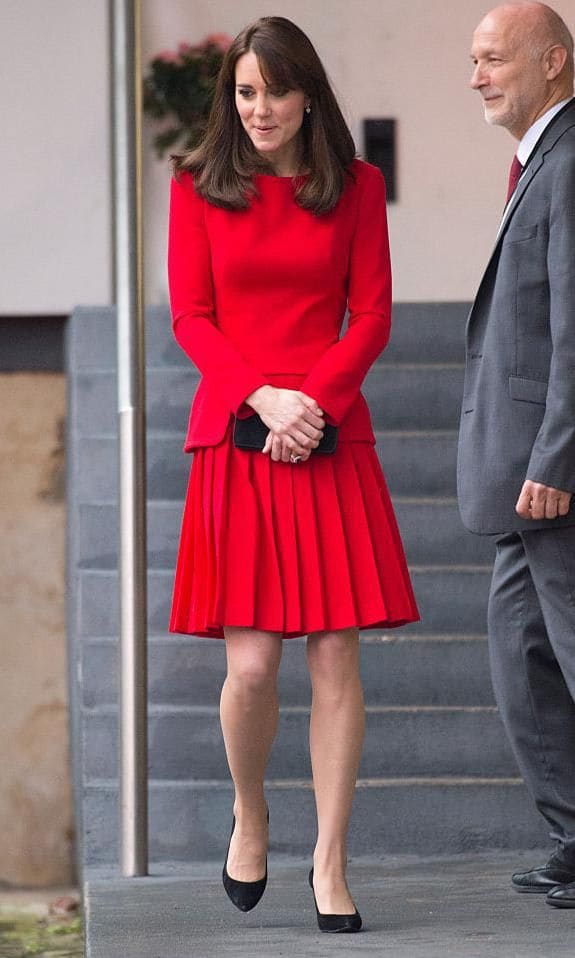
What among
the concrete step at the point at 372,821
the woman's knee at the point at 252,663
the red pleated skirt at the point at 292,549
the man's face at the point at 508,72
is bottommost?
the concrete step at the point at 372,821

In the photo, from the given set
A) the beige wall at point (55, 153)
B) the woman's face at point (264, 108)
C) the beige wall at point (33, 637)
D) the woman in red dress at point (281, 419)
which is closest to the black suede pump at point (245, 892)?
the woman in red dress at point (281, 419)

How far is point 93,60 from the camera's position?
5.09 metres

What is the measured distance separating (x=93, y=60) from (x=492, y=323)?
2.78 meters

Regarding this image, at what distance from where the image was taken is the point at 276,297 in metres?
2.65

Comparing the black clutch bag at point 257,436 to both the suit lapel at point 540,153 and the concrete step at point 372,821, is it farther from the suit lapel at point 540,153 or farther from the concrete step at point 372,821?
the concrete step at point 372,821

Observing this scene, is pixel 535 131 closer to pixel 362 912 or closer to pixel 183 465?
pixel 362 912

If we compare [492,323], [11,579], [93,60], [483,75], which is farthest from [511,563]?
[93,60]

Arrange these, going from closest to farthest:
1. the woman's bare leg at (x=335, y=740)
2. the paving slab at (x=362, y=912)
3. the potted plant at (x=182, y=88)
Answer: the paving slab at (x=362, y=912) < the woman's bare leg at (x=335, y=740) < the potted plant at (x=182, y=88)

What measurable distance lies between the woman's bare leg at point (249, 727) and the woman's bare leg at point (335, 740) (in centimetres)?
8

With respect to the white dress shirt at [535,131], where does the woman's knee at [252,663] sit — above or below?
below

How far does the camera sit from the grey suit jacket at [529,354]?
101 inches

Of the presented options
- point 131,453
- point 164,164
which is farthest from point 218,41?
point 131,453

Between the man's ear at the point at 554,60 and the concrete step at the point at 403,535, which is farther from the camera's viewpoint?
the concrete step at the point at 403,535

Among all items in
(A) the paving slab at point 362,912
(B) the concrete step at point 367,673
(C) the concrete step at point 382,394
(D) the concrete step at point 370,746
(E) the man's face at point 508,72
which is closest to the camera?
(A) the paving slab at point 362,912
